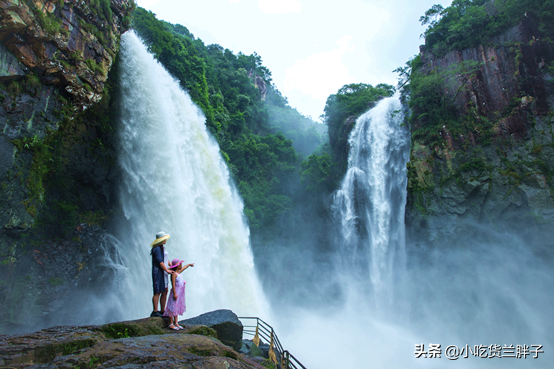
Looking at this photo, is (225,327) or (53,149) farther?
(53,149)

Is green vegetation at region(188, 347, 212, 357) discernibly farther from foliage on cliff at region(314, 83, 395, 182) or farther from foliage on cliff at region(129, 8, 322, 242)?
foliage on cliff at region(314, 83, 395, 182)

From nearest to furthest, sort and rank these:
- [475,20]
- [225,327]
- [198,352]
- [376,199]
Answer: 1. [198,352]
2. [225,327]
3. [475,20]
4. [376,199]

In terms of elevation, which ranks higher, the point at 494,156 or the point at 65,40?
the point at 65,40

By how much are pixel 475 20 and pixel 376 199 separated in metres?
11.4

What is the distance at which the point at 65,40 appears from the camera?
395 inches

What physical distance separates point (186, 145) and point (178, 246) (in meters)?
5.06

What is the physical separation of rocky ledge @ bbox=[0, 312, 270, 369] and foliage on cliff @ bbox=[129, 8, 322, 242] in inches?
673

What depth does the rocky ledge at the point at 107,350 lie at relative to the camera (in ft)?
10.9

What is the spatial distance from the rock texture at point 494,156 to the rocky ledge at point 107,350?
14.3 meters

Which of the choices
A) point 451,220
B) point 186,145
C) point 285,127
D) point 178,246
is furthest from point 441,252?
point 285,127

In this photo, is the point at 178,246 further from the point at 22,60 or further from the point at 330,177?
the point at 330,177
